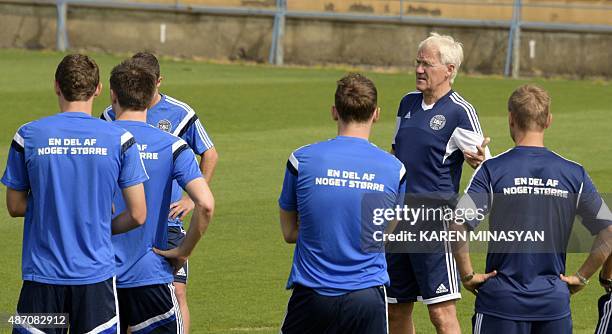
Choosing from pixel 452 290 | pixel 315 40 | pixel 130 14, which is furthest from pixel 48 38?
pixel 452 290

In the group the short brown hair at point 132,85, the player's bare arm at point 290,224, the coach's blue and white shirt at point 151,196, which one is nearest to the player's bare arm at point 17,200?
the coach's blue and white shirt at point 151,196

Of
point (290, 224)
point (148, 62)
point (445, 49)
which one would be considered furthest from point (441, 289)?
point (148, 62)

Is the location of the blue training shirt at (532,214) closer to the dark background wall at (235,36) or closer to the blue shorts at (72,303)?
the blue shorts at (72,303)

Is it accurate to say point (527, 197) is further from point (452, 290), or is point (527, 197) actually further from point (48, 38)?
point (48, 38)

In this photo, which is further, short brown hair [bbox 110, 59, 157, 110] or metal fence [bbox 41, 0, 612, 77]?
metal fence [bbox 41, 0, 612, 77]

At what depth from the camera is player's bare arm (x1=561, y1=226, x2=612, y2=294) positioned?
6.09m

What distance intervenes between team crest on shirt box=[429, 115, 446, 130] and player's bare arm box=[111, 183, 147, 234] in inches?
88.1

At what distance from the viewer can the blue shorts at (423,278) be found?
759 cm

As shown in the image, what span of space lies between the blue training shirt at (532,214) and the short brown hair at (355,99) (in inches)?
25.3

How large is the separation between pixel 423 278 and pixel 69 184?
8.58 feet

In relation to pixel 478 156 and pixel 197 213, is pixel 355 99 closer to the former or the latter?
pixel 197 213

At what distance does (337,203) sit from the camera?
6.01 metres

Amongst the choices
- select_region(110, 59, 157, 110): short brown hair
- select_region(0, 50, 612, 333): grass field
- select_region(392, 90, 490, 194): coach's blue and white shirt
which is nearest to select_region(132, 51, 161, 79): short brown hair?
select_region(110, 59, 157, 110): short brown hair

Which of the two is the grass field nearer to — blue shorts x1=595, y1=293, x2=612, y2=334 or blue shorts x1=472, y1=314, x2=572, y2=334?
blue shorts x1=595, y1=293, x2=612, y2=334
